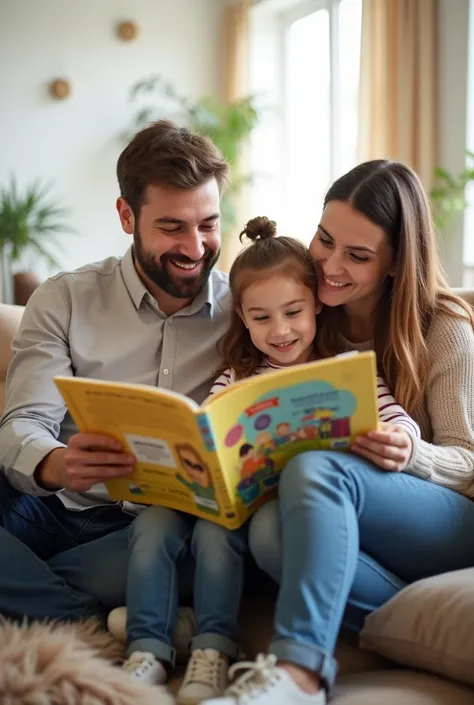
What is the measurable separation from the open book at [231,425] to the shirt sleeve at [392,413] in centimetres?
15

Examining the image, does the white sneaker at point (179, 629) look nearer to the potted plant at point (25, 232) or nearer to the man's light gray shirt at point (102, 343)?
the man's light gray shirt at point (102, 343)

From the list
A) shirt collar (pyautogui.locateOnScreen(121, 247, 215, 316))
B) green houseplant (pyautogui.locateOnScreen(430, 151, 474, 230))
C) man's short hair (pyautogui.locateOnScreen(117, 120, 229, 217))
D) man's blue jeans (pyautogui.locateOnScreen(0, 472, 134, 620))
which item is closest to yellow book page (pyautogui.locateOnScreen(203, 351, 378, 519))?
man's blue jeans (pyautogui.locateOnScreen(0, 472, 134, 620))

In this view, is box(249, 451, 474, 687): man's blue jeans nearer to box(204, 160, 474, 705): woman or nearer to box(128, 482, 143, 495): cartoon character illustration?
box(204, 160, 474, 705): woman

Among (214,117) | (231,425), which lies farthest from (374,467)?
(214,117)

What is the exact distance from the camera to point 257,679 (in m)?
1.06

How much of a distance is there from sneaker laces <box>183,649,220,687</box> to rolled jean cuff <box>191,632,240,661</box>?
0.5 inches

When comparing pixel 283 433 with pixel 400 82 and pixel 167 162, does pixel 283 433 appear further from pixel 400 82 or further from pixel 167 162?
pixel 400 82

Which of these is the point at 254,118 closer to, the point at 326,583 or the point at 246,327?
the point at 246,327

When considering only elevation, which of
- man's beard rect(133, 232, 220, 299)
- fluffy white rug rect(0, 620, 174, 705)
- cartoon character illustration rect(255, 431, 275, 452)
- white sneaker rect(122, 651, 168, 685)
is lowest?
white sneaker rect(122, 651, 168, 685)

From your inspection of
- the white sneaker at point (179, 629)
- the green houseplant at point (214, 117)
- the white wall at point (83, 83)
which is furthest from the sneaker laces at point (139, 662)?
the white wall at point (83, 83)

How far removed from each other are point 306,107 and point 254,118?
1.79 ft

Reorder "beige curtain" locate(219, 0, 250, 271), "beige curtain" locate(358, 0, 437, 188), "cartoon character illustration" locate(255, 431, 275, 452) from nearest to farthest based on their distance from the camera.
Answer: "cartoon character illustration" locate(255, 431, 275, 452)
"beige curtain" locate(358, 0, 437, 188)
"beige curtain" locate(219, 0, 250, 271)

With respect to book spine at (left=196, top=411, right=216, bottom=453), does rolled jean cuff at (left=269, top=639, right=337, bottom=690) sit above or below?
below

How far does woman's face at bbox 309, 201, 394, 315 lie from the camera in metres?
1.56
